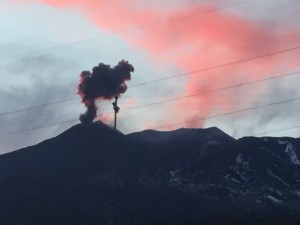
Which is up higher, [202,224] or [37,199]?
[37,199]

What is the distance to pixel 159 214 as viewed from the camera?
187625 millimetres

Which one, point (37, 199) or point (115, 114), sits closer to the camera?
point (115, 114)

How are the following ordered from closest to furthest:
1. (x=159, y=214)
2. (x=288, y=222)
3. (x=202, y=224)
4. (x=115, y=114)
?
(x=115, y=114) < (x=288, y=222) < (x=202, y=224) < (x=159, y=214)

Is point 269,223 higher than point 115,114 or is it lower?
lower

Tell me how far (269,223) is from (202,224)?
1200 cm

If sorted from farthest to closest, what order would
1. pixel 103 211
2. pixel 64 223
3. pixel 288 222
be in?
1. pixel 103 211
2. pixel 64 223
3. pixel 288 222

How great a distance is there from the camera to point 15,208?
180 metres

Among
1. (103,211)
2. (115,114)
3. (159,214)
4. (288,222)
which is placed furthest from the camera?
(159,214)

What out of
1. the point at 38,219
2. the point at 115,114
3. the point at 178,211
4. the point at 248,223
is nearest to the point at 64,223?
the point at 38,219

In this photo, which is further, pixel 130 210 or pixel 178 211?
pixel 178 211

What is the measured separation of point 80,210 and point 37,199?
19816mm

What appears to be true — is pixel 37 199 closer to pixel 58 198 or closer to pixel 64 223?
pixel 58 198

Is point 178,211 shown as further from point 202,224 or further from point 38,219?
point 202,224

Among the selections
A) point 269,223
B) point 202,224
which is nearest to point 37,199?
point 202,224
